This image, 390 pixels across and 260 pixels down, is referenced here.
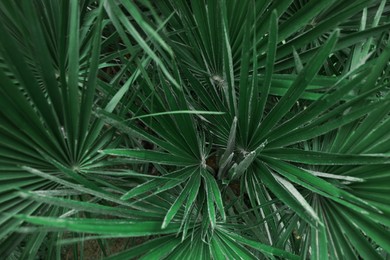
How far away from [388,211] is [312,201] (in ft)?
0.54

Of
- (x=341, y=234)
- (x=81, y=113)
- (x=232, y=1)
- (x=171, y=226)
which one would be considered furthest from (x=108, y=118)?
(x=341, y=234)

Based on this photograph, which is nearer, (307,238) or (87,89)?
(87,89)

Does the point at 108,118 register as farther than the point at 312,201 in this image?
No

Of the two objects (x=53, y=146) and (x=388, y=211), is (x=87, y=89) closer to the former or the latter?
(x=53, y=146)

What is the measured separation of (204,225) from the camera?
83 centimetres

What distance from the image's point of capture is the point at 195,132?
→ 868mm

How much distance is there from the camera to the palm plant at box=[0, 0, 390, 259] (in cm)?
69

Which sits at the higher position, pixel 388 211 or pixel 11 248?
pixel 388 211

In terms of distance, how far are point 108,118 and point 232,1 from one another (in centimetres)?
38

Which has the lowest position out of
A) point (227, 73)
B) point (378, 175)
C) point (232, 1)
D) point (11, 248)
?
point (11, 248)

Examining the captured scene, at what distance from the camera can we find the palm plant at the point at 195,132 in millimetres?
695

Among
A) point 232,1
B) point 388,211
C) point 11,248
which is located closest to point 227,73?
point 232,1

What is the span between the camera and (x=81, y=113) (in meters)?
0.76

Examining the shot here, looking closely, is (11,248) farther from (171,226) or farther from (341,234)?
(341,234)
